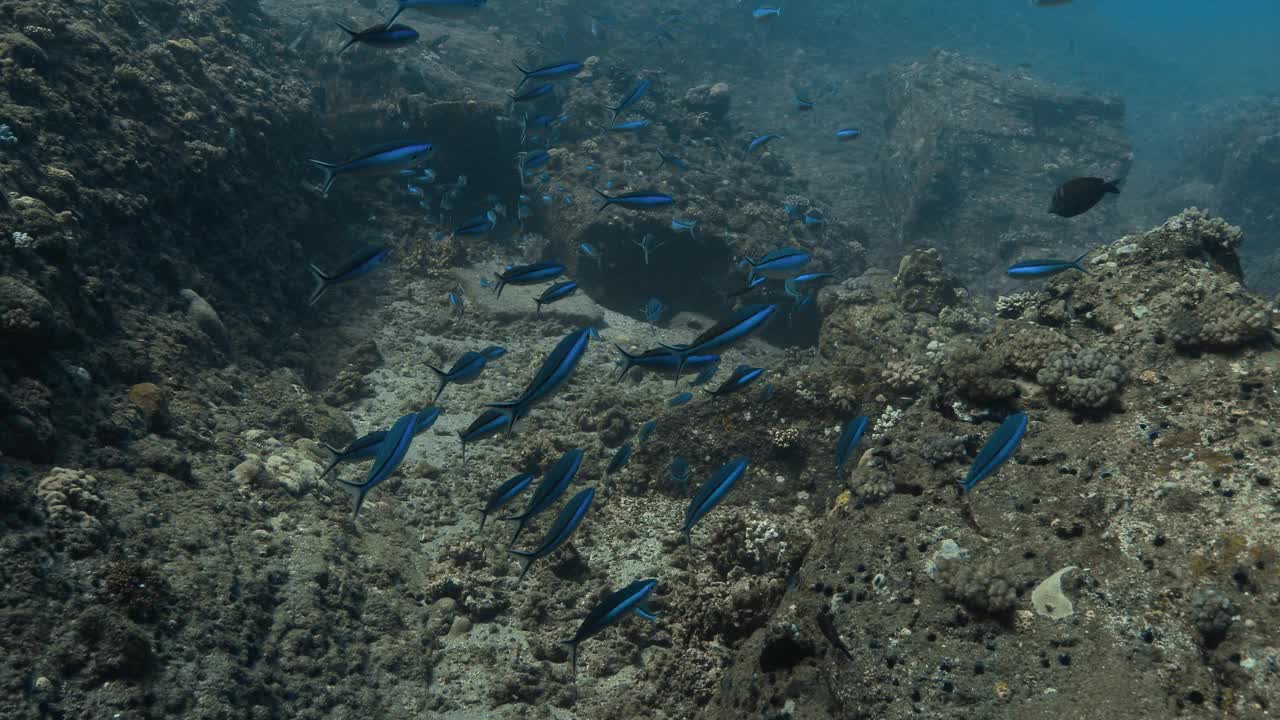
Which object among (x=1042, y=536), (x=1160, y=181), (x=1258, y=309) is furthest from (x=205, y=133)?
(x=1160, y=181)

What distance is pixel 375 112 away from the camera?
14883 mm

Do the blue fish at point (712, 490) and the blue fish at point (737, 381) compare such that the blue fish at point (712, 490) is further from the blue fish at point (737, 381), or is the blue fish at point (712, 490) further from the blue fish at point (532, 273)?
the blue fish at point (532, 273)

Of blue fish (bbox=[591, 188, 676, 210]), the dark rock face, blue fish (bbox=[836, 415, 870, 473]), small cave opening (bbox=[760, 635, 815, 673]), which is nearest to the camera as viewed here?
small cave opening (bbox=[760, 635, 815, 673])

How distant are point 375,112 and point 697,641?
15.1m

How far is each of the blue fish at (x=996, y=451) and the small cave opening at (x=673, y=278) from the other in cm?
995

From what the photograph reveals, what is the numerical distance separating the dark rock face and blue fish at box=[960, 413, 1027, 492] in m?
18.4

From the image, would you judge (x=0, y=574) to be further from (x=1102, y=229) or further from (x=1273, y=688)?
(x=1102, y=229)

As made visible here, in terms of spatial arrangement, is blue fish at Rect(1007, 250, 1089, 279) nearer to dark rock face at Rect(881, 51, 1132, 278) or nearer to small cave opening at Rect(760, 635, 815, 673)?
small cave opening at Rect(760, 635, 815, 673)

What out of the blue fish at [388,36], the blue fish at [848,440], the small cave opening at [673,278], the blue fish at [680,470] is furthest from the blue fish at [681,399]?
the small cave opening at [673,278]

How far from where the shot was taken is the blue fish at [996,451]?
3281 mm

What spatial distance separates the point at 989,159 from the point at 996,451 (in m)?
23.3

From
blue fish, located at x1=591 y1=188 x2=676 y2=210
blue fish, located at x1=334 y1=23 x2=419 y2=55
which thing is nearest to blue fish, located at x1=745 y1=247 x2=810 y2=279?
blue fish, located at x1=591 y1=188 x2=676 y2=210

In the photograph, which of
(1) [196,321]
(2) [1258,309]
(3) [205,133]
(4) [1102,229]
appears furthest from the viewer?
(4) [1102,229]

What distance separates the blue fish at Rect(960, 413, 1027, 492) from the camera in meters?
3.28
